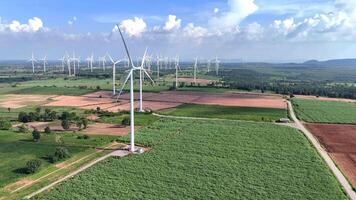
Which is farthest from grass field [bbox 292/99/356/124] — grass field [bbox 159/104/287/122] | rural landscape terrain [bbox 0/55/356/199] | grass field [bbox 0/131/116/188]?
grass field [bbox 0/131/116/188]

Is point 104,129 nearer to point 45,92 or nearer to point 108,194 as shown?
point 108,194

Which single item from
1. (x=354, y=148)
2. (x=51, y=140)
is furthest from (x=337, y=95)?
(x=51, y=140)

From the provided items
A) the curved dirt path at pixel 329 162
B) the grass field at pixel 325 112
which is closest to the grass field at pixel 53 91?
the grass field at pixel 325 112

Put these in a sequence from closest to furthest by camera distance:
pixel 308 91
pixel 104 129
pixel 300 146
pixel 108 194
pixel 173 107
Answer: pixel 108 194 → pixel 300 146 → pixel 104 129 → pixel 173 107 → pixel 308 91

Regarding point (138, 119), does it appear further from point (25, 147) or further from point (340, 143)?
point (340, 143)

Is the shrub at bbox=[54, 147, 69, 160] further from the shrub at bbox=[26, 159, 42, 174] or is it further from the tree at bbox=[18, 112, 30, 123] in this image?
the tree at bbox=[18, 112, 30, 123]

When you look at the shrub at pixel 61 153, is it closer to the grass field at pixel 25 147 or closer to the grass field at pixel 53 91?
the grass field at pixel 25 147

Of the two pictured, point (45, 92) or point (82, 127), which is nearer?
point (82, 127)
